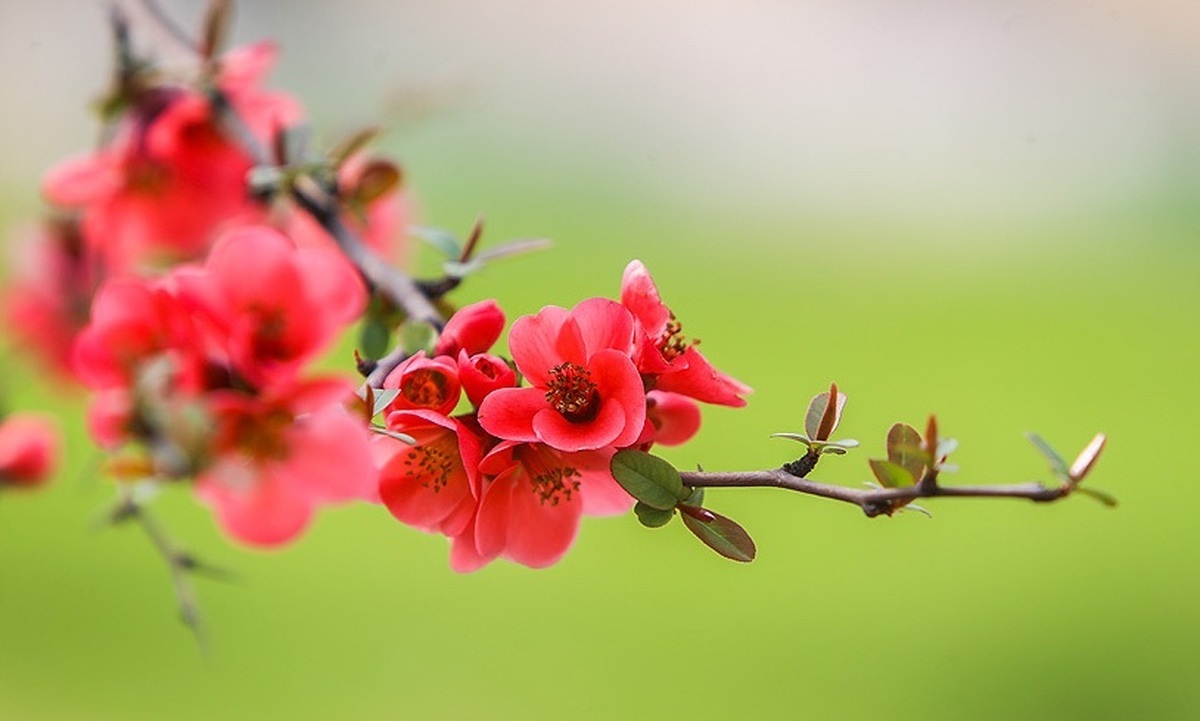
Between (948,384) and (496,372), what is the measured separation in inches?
62.1

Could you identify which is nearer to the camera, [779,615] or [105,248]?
[105,248]

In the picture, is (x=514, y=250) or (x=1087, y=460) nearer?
(x=1087, y=460)

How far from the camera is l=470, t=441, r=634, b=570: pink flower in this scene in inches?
10.4

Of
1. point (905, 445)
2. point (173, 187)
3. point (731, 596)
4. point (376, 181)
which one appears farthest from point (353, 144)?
point (731, 596)

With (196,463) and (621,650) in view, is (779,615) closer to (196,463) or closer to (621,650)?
(621,650)

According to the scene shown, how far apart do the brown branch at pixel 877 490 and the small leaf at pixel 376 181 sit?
0.71ft

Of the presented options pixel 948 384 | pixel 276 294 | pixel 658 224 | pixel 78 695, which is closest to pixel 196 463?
pixel 276 294

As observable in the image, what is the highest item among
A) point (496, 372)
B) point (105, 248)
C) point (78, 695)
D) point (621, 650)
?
point (496, 372)

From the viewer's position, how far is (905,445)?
0.82 feet

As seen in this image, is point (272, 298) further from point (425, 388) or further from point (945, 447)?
point (945, 447)

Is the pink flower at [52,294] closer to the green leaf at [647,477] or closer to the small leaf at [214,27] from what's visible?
the small leaf at [214,27]

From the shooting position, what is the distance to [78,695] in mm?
1087

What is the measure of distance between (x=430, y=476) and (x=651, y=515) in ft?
0.16

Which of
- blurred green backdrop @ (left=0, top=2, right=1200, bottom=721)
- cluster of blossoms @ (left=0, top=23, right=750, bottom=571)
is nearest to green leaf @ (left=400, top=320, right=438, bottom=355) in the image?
cluster of blossoms @ (left=0, top=23, right=750, bottom=571)
